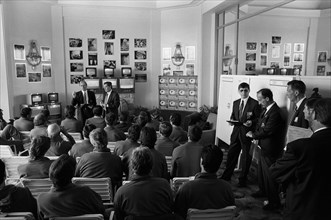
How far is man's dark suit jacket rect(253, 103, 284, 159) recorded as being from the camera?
3957mm

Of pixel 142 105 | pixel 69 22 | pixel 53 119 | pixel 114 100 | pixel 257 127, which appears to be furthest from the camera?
pixel 142 105

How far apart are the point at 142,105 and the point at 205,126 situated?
442cm

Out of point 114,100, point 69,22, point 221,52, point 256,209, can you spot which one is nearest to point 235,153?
point 256,209

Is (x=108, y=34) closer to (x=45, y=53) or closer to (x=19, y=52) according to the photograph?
(x=45, y=53)

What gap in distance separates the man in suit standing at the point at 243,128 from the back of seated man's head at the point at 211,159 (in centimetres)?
228

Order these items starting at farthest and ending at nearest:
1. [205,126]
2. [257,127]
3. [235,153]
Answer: [205,126] < [235,153] < [257,127]

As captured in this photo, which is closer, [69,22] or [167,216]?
[167,216]

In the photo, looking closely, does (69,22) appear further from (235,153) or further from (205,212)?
(205,212)

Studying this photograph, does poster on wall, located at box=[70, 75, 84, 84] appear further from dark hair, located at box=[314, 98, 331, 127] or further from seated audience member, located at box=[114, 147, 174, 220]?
dark hair, located at box=[314, 98, 331, 127]

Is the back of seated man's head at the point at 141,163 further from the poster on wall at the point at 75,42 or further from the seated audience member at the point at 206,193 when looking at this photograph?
the poster on wall at the point at 75,42

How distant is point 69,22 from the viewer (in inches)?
402

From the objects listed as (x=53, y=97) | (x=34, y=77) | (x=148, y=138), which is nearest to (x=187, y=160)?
(x=148, y=138)

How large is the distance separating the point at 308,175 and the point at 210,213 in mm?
732

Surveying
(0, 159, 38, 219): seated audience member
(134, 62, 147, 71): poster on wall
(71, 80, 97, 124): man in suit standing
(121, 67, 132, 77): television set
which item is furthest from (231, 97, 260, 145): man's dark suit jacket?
(134, 62, 147, 71): poster on wall
